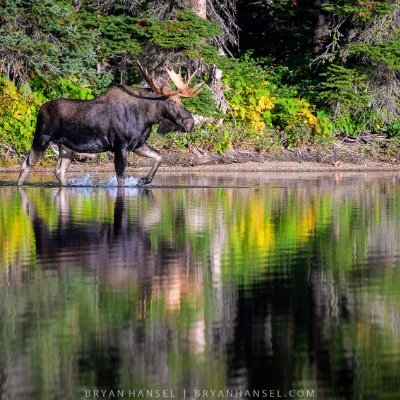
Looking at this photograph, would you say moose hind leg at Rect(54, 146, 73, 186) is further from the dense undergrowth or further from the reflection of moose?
the dense undergrowth

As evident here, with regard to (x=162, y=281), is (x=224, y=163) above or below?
below

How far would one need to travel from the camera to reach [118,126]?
67.8ft

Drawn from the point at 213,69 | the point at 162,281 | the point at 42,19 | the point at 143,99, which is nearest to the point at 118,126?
the point at 143,99

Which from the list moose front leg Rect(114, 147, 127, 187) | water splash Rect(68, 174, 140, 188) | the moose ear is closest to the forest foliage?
water splash Rect(68, 174, 140, 188)

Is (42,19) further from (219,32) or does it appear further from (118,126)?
(118,126)

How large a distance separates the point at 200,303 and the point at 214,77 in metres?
20.8

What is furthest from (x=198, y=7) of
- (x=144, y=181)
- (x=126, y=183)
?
(x=144, y=181)

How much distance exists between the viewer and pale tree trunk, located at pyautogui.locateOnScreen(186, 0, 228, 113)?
2844 cm

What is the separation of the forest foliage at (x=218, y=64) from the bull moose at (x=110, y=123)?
17.1ft

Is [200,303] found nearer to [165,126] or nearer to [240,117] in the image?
[165,126]

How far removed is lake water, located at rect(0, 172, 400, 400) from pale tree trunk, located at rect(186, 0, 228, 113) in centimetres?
1308

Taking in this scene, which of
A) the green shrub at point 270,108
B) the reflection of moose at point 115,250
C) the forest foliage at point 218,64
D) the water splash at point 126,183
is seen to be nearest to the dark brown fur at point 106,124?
the water splash at point 126,183

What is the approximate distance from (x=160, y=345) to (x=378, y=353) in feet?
4.07

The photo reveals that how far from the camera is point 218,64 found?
2805 cm
